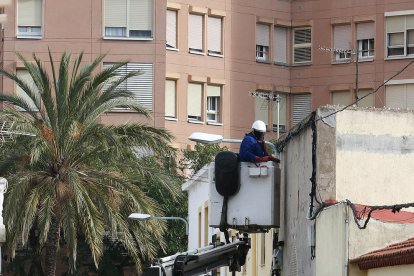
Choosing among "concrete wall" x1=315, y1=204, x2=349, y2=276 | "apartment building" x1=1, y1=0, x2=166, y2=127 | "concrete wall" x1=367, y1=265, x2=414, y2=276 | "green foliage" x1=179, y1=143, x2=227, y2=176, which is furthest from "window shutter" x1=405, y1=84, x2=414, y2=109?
"concrete wall" x1=367, y1=265, x2=414, y2=276

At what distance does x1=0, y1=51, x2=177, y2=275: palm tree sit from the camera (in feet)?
146

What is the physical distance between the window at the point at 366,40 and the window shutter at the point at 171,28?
8.65 metres

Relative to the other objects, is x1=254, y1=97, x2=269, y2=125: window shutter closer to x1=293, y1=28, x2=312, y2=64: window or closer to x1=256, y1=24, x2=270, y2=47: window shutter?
x1=256, y1=24, x2=270, y2=47: window shutter

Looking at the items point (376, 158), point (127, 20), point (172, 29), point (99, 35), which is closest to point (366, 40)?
point (172, 29)

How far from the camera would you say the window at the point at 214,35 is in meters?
73.8

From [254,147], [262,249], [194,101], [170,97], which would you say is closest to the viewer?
[254,147]

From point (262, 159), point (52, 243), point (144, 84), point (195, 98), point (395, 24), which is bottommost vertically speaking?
point (52, 243)

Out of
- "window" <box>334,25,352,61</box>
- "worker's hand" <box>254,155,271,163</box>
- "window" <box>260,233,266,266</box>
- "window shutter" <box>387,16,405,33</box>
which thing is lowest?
"window" <box>260,233,266,266</box>

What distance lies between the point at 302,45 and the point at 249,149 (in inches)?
2066

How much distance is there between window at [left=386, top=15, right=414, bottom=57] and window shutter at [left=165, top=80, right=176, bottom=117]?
33.1 ft

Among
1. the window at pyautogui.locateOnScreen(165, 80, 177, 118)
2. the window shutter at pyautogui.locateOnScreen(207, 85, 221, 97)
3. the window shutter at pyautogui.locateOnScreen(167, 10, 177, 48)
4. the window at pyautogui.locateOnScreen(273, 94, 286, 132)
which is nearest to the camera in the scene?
the window at pyautogui.locateOnScreen(165, 80, 177, 118)

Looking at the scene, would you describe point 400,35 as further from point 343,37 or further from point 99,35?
point 99,35

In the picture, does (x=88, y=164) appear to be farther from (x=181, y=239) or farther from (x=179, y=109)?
(x=179, y=109)

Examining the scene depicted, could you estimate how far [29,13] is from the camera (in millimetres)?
71312
